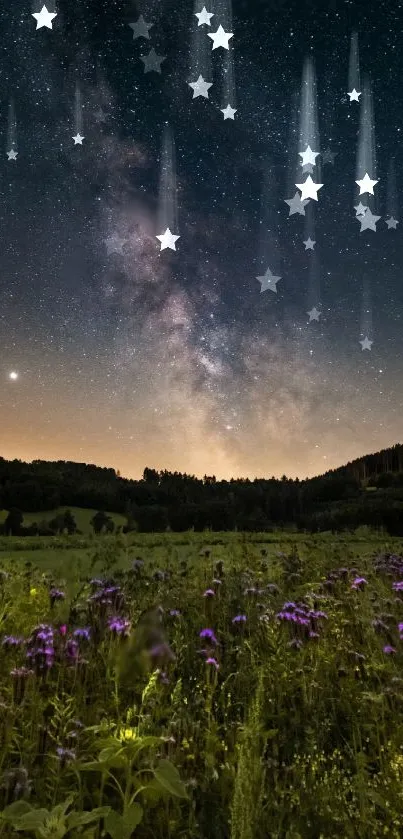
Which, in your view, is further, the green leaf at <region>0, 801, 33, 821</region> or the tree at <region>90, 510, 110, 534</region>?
the tree at <region>90, 510, 110, 534</region>

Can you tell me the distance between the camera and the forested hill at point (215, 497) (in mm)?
20125

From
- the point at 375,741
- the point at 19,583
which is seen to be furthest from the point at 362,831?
the point at 19,583

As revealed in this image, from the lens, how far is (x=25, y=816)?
6.58 ft

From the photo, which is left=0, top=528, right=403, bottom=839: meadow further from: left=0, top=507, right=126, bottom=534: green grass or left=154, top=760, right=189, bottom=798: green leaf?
left=0, top=507, right=126, bottom=534: green grass

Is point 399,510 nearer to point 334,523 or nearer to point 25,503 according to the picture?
point 334,523

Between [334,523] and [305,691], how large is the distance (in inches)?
680

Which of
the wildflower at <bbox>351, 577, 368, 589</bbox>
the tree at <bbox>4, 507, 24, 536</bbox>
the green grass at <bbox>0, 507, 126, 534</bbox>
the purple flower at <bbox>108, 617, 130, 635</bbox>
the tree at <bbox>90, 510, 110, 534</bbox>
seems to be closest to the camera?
the purple flower at <bbox>108, 617, 130, 635</bbox>

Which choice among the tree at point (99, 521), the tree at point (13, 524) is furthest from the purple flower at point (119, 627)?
the tree at point (99, 521)

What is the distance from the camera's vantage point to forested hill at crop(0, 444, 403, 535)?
20.1 m

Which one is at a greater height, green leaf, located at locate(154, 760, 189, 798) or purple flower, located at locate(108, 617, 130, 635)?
purple flower, located at locate(108, 617, 130, 635)

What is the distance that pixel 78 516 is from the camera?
2023 centimetres

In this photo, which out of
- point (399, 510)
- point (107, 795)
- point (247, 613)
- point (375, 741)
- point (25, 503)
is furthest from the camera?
point (25, 503)

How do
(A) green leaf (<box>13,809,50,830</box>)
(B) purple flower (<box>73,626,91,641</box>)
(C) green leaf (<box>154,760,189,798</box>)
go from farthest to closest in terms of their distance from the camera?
(B) purple flower (<box>73,626,91,641</box>), (C) green leaf (<box>154,760,189,798</box>), (A) green leaf (<box>13,809,50,830</box>)

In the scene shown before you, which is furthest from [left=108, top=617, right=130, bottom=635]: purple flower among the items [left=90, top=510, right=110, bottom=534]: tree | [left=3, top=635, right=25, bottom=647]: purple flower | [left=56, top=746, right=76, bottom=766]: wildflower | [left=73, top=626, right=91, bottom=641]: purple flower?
[left=90, top=510, right=110, bottom=534]: tree
